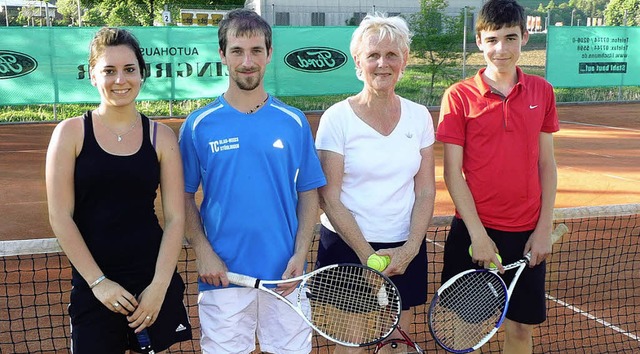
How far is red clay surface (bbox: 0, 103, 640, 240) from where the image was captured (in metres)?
8.23

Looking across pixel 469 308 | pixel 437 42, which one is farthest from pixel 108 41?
pixel 437 42

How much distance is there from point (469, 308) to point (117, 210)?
161 cm

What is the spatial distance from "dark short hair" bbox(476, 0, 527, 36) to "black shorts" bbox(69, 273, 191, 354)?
1.76 m

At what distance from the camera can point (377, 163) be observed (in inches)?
111

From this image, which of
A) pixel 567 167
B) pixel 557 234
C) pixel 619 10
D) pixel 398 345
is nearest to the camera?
pixel 398 345

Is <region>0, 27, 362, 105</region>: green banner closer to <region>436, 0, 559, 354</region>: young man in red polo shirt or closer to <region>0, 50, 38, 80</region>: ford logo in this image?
<region>0, 50, 38, 80</region>: ford logo

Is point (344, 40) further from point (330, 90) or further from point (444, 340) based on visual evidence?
point (444, 340)

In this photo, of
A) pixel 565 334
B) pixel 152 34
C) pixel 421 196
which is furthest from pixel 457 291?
pixel 152 34

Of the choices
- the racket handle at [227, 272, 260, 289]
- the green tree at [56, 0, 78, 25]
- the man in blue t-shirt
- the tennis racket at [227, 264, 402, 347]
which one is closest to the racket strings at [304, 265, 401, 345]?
the tennis racket at [227, 264, 402, 347]

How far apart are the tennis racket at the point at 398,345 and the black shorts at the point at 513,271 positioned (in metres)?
0.45

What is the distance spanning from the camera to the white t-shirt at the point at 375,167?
9.24 ft

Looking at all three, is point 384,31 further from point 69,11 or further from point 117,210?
point 69,11

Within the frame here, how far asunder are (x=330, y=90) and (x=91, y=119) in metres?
14.0

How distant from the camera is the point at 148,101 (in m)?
15.6
